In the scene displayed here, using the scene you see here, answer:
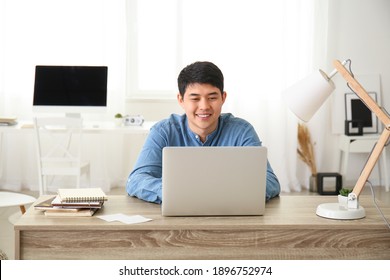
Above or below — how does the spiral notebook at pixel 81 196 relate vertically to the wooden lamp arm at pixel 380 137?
below

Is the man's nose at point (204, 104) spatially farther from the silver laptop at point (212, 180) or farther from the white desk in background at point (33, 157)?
the white desk in background at point (33, 157)

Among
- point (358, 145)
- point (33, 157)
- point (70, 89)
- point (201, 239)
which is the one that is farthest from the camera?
point (33, 157)

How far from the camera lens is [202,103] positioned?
9.50 ft

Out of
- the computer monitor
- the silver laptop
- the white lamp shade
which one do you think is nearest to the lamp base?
the silver laptop

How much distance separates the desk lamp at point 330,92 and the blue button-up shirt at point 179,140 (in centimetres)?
37

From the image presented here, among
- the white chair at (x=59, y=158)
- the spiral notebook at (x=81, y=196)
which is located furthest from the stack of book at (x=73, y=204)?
the white chair at (x=59, y=158)

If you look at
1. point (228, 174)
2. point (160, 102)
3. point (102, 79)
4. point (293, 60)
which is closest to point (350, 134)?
point (293, 60)

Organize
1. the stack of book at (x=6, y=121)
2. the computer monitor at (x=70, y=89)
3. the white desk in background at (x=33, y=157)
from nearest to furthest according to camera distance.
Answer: the stack of book at (x=6, y=121)
the computer monitor at (x=70, y=89)
the white desk in background at (x=33, y=157)

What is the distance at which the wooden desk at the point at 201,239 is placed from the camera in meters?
2.33

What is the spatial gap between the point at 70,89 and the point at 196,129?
10.9ft

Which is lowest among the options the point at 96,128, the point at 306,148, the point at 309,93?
the point at 306,148

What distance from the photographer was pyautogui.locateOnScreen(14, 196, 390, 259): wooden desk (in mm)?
2330

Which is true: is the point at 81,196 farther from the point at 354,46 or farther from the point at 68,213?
the point at 354,46

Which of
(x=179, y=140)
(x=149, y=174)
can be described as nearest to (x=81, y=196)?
(x=149, y=174)
